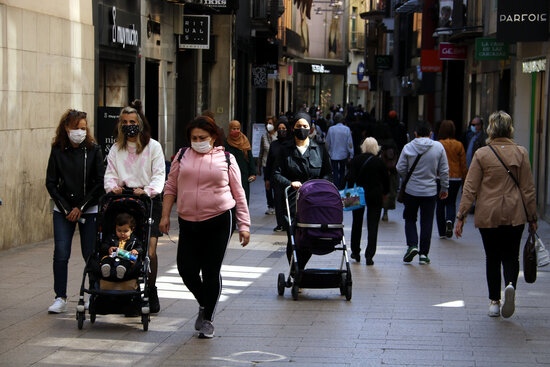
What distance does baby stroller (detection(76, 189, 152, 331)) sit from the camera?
862cm

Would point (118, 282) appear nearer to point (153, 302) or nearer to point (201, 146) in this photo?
point (153, 302)

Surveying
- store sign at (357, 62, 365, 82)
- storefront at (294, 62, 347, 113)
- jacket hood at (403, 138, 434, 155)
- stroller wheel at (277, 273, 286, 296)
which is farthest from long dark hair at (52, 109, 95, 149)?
storefront at (294, 62, 347, 113)

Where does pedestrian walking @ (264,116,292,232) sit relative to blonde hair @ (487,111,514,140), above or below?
below

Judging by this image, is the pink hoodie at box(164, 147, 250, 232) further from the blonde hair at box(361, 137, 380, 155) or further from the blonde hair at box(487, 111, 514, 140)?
the blonde hair at box(361, 137, 380, 155)

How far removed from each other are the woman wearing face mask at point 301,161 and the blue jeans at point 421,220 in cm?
257

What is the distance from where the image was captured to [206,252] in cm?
852

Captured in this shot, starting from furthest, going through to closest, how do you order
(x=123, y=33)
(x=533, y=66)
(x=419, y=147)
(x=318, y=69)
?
(x=318, y=69) → (x=533, y=66) → (x=123, y=33) → (x=419, y=147)

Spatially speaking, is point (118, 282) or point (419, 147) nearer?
point (118, 282)

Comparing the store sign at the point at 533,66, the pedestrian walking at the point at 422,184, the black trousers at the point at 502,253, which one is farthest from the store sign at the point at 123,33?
the black trousers at the point at 502,253

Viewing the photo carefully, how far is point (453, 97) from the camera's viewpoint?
35.4m

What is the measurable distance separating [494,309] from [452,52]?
23066mm

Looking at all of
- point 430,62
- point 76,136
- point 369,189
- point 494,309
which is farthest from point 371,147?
point 430,62

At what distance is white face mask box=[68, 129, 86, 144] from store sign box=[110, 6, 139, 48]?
8451mm

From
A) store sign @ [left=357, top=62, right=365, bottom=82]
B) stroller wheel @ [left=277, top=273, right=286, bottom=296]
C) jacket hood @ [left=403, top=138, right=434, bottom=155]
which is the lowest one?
stroller wheel @ [left=277, top=273, right=286, bottom=296]
